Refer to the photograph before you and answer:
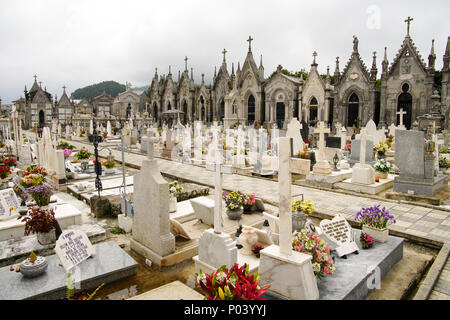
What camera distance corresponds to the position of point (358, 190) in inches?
451

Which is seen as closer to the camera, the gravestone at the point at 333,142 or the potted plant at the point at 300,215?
the potted plant at the point at 300,215

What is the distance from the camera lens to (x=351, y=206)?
9398 millimetres

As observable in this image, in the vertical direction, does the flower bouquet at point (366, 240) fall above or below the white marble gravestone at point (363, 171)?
below

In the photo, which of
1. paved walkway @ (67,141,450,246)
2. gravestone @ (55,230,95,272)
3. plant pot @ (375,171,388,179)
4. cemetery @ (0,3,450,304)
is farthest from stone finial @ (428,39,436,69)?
gravestone @ (55,230,95,272)

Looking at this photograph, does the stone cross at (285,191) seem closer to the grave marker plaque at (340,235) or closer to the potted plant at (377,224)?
the grave marker plaque at (340,235)

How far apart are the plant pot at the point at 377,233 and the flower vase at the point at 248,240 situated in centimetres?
229

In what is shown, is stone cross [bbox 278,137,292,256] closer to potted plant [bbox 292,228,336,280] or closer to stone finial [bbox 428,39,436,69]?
potted plant [bbox 292,228,336,280]

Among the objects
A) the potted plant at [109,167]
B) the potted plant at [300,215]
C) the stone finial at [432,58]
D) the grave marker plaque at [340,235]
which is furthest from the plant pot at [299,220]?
the stone finial at [432,58]

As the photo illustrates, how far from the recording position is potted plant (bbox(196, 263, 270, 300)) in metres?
3.41

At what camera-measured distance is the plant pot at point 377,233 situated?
19.6 feet

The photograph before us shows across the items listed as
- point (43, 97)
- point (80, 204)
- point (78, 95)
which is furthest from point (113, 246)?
point (78, 95)

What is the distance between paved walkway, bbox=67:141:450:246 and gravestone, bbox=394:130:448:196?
134 centimetres

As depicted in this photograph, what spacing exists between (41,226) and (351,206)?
8.11 metres
